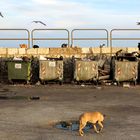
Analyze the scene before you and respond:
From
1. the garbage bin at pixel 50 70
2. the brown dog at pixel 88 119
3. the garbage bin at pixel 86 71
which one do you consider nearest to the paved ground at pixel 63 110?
the brown dog at pixel 88 119

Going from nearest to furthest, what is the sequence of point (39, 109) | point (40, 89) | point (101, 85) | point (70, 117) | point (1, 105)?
point (70, 117) < point (39, 109) < point (1, 105) < point (40, 89) < point (101, 85)

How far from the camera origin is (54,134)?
977cm

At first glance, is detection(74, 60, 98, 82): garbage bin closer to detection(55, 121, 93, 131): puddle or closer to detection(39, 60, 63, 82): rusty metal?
detection(39, 60, 63, 82): rusty metal

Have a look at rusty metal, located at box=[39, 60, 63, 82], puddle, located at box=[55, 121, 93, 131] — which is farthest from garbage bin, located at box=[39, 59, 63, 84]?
puddle, located at box=[55, 121, 93, 131]

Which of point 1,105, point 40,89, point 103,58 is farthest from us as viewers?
point 103,58

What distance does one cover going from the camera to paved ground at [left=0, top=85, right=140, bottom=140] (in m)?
9.79

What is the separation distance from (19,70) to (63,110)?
9272 mm

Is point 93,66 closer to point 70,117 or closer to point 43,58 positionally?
point 43,58

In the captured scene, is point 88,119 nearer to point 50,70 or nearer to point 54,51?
point 50,70

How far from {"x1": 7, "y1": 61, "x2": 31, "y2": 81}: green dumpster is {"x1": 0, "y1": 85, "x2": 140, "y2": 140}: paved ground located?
2.48 ft

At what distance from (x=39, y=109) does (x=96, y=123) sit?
3.24 meters

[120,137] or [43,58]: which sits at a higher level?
[43,58]

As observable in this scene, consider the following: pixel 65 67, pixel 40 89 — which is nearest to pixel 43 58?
pixel 65 67

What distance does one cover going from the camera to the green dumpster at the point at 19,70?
73.4ft
